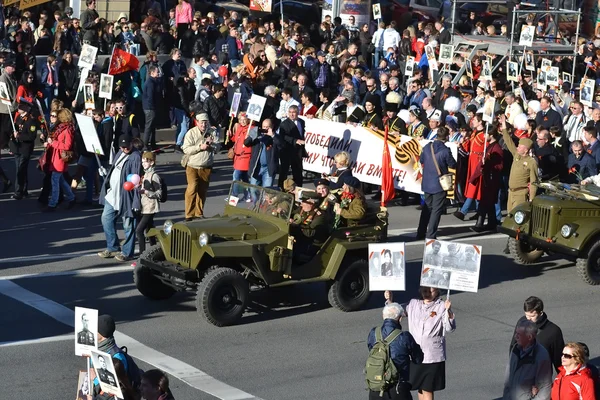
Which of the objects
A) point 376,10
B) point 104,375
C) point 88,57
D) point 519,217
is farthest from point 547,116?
point 104,375

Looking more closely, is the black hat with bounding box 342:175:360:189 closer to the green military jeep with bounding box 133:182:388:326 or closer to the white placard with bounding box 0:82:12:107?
the green military jeep with bounding box 133:182:388:326

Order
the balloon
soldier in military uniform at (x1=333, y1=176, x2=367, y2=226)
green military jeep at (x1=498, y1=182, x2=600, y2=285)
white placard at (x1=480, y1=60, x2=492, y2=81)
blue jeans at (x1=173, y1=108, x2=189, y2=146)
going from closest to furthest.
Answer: soldier in military uniform at (x1=333, y1=176, x2=367, y2=226) → the balloon → green military jeep at (x1=498, y1=182, x2=600, y2=285) → blue jeans at (x1=173, y1=108, x2=189, y2=146) → white placard at (x1=480, y1=60, x2=492, y2=81)

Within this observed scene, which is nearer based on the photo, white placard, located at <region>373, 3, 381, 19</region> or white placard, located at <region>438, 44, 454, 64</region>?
white placard, located at <region>438, 44, 454, 64</region>

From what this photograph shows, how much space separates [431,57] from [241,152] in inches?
442

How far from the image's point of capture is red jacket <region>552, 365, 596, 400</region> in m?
9.14

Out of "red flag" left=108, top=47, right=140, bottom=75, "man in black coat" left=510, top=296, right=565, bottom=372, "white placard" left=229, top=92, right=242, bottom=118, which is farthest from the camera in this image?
"red flag" left=108, top=47, right=140, bottom=75

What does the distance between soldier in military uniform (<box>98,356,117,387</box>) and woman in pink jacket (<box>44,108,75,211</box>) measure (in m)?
11.0

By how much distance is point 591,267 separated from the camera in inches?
645

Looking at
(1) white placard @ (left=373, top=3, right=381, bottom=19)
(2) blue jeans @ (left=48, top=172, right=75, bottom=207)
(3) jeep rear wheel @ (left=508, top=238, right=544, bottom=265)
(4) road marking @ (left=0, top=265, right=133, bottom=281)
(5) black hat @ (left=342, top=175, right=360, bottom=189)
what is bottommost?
(4) road marking @ (left=0, top=265, right=133, bottom=281)

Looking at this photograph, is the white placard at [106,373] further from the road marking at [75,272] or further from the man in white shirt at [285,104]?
the man in white shirt at [285,104]

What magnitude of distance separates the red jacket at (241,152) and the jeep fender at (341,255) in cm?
555

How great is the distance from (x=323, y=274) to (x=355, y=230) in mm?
752

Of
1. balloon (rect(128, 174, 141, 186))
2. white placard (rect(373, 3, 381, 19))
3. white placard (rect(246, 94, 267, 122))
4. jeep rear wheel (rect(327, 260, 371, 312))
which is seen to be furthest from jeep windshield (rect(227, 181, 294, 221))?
white placard (rect(373, 3, 381, 19))

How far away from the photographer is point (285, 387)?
1186 centimetres
